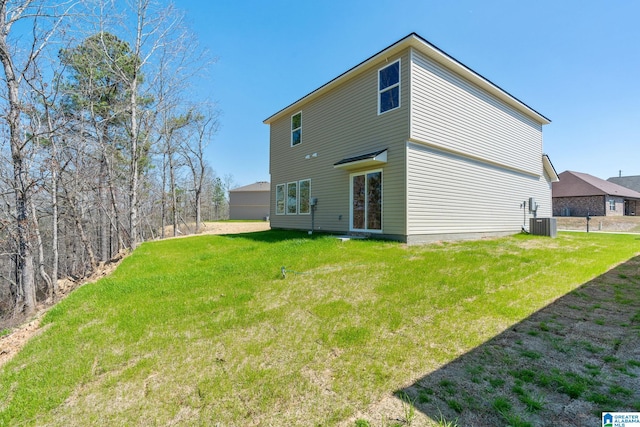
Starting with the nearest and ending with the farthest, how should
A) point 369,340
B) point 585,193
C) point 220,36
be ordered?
point 369,340 < point 220,36 < point 585,193

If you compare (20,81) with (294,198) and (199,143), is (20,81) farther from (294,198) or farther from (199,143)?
(199,143)

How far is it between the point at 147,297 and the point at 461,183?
9.48 metres

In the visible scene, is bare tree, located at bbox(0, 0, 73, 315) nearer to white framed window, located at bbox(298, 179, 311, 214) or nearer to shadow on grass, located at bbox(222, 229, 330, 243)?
shadow on grass, located at bbox(222, 229, 330, 243)

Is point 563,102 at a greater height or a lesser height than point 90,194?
greater

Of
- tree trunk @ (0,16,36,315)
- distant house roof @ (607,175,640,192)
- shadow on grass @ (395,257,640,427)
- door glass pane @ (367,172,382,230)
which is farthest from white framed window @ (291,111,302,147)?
distant house roof @ (607,175,640,192)

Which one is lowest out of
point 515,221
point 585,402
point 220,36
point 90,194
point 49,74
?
point 585,402

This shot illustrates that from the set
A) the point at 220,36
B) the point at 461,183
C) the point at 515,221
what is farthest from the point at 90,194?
the point at 515,221

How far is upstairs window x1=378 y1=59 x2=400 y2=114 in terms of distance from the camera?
841 cm

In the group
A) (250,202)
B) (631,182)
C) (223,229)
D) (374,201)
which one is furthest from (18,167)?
(631,182)

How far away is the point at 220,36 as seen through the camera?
11859 millimetres

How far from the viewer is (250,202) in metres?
34.3

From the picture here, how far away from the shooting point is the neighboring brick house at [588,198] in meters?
24.9

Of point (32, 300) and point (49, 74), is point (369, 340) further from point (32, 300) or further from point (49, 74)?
point (49, 74)

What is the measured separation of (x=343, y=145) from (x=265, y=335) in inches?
314
